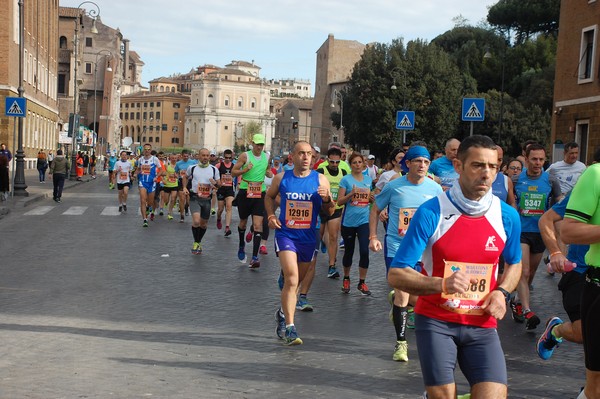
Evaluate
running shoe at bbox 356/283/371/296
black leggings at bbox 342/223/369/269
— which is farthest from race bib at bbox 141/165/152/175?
running shoe at bbox 356/283/371/296

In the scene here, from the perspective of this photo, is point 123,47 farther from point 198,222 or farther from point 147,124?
point 198,222

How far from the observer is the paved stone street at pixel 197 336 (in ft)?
20.1

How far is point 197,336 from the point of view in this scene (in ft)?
25.7

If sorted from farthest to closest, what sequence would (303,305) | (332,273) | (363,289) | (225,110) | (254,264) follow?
(225,110) < (254,264) < (332,273) < (363,289) < (303,305)

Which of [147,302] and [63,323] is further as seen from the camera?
[147,302]

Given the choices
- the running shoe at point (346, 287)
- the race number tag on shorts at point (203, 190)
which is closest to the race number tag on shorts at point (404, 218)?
the running shoe at point (346, 287)

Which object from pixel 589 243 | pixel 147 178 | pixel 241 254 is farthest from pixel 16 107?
pixel 589 243

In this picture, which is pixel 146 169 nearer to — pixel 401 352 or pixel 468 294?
pixel 401 352

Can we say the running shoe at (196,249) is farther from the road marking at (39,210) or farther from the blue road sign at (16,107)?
the blue road sign at (16,107)

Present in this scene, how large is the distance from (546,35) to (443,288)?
7477 centimetres

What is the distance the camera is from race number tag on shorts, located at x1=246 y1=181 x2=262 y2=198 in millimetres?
14148

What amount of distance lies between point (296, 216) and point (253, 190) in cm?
596

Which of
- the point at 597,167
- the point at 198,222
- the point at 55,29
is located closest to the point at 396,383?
the point at 597,167

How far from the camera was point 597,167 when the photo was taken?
4793 mm
